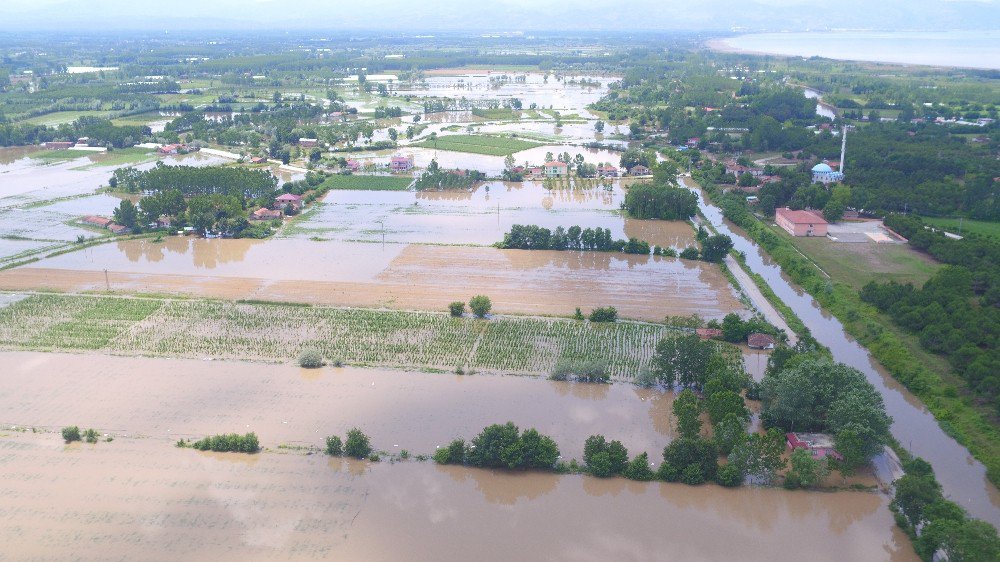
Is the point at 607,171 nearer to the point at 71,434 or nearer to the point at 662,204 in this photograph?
the point at 662,204

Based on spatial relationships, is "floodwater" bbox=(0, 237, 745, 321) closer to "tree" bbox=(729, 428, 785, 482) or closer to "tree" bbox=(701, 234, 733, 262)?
"tree" bbox=(701, 234, 733, 262)

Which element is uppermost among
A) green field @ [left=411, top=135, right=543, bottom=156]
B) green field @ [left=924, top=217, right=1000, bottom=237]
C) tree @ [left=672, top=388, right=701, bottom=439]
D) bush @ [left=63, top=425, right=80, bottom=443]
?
green field @ [left=411, top=135, right=543, bottom=156]

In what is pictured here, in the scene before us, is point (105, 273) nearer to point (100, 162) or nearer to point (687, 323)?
point (687, 323)

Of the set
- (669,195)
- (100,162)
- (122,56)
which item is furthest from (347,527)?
(122,56)

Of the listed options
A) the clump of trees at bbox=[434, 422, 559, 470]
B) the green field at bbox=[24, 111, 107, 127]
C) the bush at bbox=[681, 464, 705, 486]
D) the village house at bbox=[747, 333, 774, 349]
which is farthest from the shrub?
the green field at bbox=[24, 111, 107, 127]

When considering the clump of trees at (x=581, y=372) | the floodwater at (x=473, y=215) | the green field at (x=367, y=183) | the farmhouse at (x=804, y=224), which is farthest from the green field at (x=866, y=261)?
the green field at (x=367, y=183)

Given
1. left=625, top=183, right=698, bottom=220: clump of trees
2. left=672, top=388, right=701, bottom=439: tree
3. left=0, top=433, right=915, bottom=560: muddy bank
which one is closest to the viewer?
left=0, top=433, right=915, bottom=560: muddy bank

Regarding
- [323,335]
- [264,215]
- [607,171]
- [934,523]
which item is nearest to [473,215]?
[264,215]
